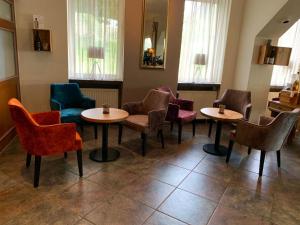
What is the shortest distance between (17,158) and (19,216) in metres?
1.25

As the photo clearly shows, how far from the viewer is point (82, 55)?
14.1 feet

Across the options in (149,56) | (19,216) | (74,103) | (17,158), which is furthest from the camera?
(149,56)

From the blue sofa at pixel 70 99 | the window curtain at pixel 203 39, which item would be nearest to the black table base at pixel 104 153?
the blue sofa at pixel 70 99

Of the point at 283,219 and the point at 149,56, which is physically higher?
the point at 149,56

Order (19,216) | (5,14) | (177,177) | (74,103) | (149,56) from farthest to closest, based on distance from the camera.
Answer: (149,56) → (74,103) → (5,14) → (177,177) → (19,216)

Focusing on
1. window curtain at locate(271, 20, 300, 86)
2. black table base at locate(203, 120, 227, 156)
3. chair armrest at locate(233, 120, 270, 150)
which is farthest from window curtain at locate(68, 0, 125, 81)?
window curtain at locate(271, 20, 300, 86)

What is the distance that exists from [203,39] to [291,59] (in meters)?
2.42

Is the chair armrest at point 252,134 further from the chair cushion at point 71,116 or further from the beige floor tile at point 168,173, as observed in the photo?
the chair cushion at point 71,116

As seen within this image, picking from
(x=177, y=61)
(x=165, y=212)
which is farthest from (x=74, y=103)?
(x=165, y=212)

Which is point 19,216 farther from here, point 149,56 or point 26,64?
point 149,56

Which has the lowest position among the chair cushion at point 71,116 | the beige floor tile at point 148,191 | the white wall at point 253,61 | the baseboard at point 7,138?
the beige floor tile at point 148,191

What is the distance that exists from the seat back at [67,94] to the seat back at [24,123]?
152 centimetres

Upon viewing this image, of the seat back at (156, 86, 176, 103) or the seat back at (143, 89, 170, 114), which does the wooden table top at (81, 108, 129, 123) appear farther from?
the seat back at (156, 86, 176, 103)

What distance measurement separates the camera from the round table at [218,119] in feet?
11.0
